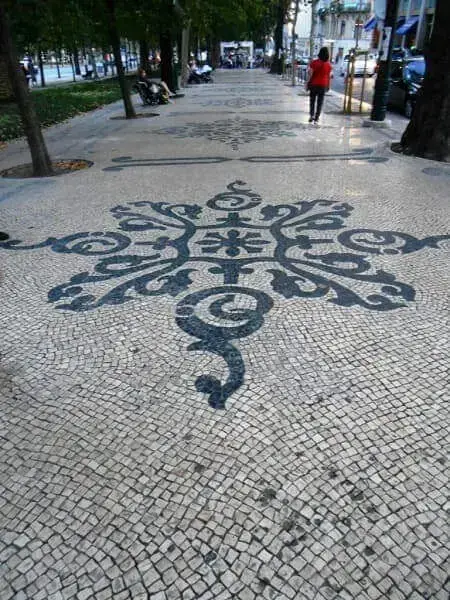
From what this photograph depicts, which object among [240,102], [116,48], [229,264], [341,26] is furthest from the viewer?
[341,26]

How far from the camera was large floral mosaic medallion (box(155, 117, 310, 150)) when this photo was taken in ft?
36.7

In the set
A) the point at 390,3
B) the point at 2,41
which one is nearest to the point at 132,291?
the point at 2,41

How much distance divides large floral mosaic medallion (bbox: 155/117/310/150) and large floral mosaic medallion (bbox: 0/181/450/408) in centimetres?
510

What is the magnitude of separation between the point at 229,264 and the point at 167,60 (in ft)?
62.2

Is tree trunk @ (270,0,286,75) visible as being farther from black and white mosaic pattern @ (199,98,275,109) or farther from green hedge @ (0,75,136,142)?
black and white mosaic pattern @ (199,98,275,109)

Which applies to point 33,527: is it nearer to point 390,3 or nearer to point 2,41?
point 2,41

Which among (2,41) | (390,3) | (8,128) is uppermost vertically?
(390,3)

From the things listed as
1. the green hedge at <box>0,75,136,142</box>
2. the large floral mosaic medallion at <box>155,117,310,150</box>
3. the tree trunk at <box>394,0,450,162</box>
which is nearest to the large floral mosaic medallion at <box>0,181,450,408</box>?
the tree trunk at <box>394,0,450,162</box>

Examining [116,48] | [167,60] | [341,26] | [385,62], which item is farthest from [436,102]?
[341,26]

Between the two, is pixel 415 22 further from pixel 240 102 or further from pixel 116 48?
pixel 116 48

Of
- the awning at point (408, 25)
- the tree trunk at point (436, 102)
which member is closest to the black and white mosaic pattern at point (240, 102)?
the tree trunk at point (436, 102)

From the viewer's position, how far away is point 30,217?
5973 mm

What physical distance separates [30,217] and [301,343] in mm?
4172

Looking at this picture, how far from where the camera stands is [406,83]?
14953mm
